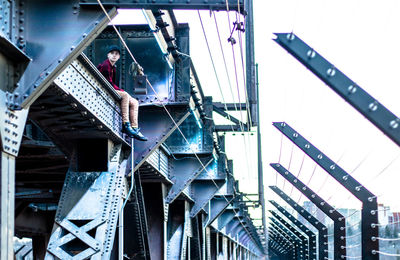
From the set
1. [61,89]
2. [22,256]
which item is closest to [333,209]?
[61,89]

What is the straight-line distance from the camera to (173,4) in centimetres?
902

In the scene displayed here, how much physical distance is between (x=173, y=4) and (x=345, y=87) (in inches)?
101

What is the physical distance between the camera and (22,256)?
110ft

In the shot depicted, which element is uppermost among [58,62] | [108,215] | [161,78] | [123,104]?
[161,78]

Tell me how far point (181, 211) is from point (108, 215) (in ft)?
43.8

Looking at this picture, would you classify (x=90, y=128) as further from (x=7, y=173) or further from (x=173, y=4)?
(x=7, y=173)

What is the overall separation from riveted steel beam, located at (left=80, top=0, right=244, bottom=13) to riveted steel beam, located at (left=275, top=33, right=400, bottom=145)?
1.69 meters

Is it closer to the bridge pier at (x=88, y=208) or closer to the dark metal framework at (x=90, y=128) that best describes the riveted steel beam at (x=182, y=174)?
the dark metal framework at (x=90, y=128)

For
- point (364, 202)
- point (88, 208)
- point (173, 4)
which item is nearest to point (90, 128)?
point (88, 208)

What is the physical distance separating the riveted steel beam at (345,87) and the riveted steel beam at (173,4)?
5.54 feet

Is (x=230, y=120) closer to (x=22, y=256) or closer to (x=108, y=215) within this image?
(x=108, y=215)

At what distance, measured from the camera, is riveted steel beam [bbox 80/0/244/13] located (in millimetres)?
8828

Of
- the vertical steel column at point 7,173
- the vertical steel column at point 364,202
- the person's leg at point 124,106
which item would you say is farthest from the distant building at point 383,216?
the vertical steel column at point 7,173

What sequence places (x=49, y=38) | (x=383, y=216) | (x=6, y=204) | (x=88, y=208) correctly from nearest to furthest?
1. (x=6, y=204)
2. (x=49, y=38)
3. (x=88, y=208)
4. (x=383, y=216)
